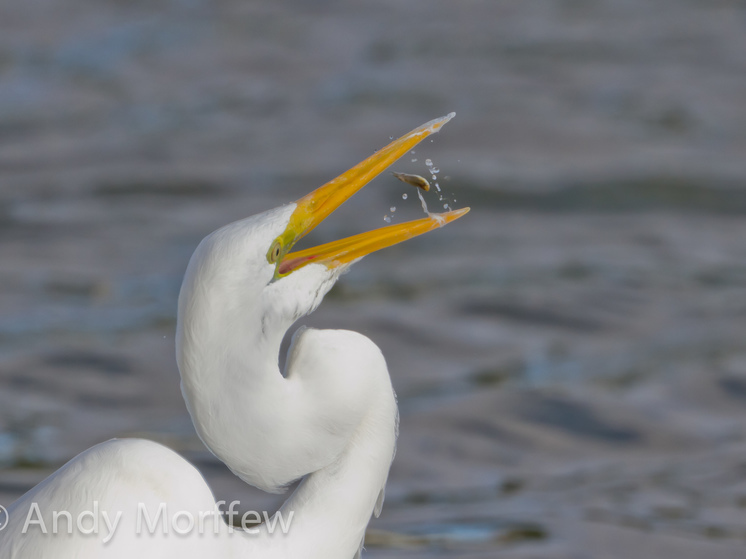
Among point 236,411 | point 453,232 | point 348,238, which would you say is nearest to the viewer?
point 236,411

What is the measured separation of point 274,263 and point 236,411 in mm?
292

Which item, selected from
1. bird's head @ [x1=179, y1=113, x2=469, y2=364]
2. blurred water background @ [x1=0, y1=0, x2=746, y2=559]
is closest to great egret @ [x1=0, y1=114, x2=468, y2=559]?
bird's head @ [x1=179, y1=113, x2=469, y2=364]

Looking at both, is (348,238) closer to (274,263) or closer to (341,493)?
(274,263)

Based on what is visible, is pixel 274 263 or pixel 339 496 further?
pixel 339 496

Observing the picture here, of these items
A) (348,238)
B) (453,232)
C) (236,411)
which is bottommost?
(453,232)

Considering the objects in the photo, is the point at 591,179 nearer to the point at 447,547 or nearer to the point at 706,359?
the point at 706,359

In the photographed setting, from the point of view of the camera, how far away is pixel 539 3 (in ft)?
33.6

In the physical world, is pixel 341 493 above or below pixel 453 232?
above

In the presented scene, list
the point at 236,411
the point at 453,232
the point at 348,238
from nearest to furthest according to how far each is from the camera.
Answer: the point at 236,411 < the point at 348,238 < the point at 453,232

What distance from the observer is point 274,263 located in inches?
85.0

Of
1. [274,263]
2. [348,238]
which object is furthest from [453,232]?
[274,263]

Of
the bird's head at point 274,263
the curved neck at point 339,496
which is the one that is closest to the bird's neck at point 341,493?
the curved neck at point 339,496

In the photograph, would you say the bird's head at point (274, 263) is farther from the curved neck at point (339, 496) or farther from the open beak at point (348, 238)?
the curved neck at point (339, 496)

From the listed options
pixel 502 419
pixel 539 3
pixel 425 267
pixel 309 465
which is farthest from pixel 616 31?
pixel 309 465
